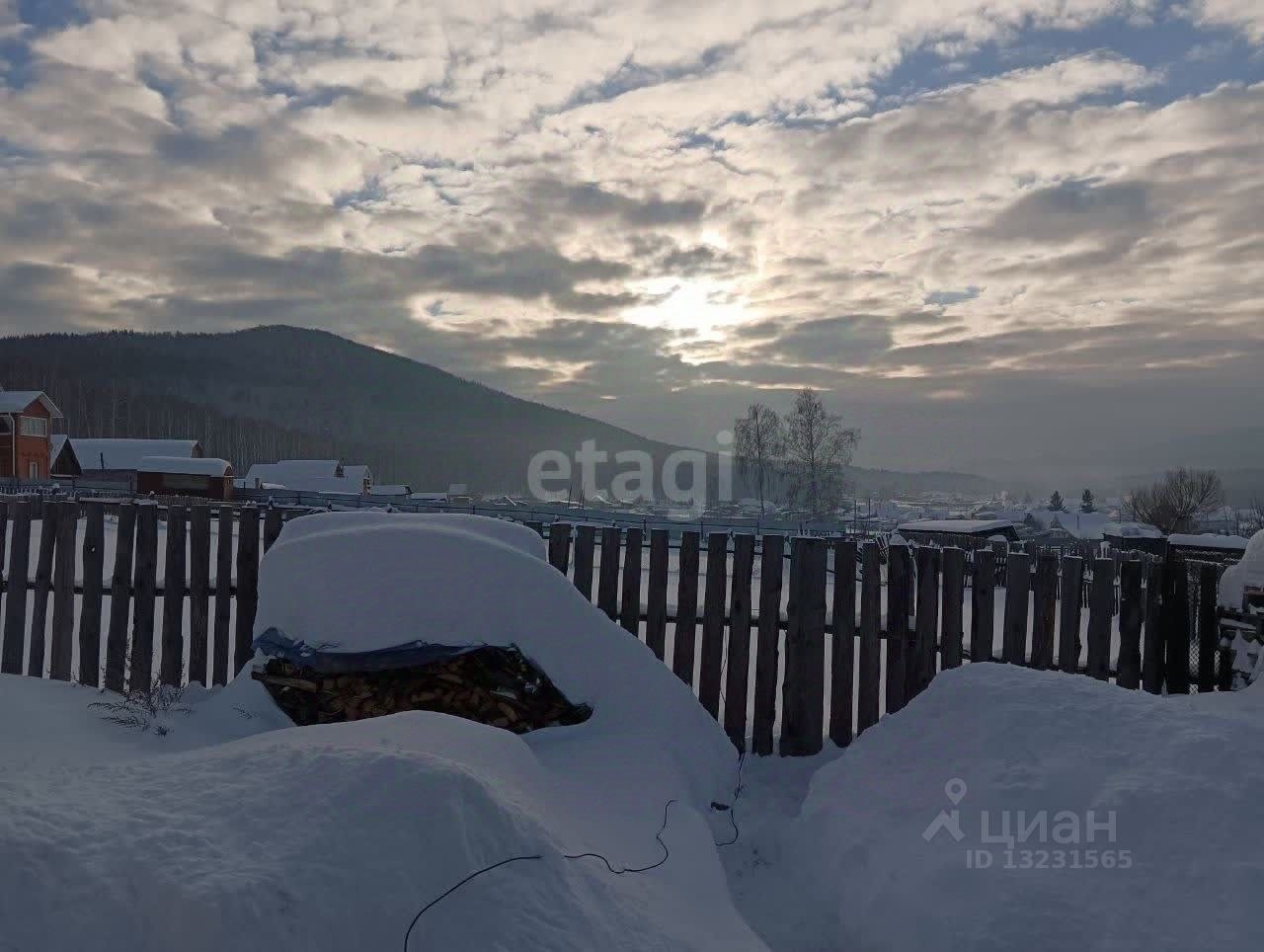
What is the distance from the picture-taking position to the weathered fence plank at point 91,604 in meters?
6.94

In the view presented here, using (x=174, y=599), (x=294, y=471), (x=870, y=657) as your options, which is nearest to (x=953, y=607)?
(x=870, y=657)

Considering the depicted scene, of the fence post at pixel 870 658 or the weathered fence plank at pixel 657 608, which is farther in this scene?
the weathered fence plank at pixel 657 608

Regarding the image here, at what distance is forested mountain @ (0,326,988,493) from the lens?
110 metres

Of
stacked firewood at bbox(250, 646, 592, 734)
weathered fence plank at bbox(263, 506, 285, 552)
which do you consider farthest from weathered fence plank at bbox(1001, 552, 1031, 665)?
weathered fence plank at bbox(263, 506, 285, 552)

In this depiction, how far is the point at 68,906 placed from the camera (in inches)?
80.3

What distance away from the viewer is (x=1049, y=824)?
11.1ft

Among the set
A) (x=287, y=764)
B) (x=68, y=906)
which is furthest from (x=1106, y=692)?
(x=68, y=906)

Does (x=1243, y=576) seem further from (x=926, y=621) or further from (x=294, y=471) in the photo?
(x=294, y=471)

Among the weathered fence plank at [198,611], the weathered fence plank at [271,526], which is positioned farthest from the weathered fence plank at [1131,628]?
the weathered fence plank at [198,611]

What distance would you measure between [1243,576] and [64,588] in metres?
9.81

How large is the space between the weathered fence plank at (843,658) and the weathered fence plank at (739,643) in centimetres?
66

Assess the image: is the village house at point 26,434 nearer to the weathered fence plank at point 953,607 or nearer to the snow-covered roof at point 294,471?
the snow-covered roof at point 294,471

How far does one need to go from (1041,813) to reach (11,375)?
5128 inches

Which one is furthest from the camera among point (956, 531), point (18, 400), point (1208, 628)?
point (18, 400)
